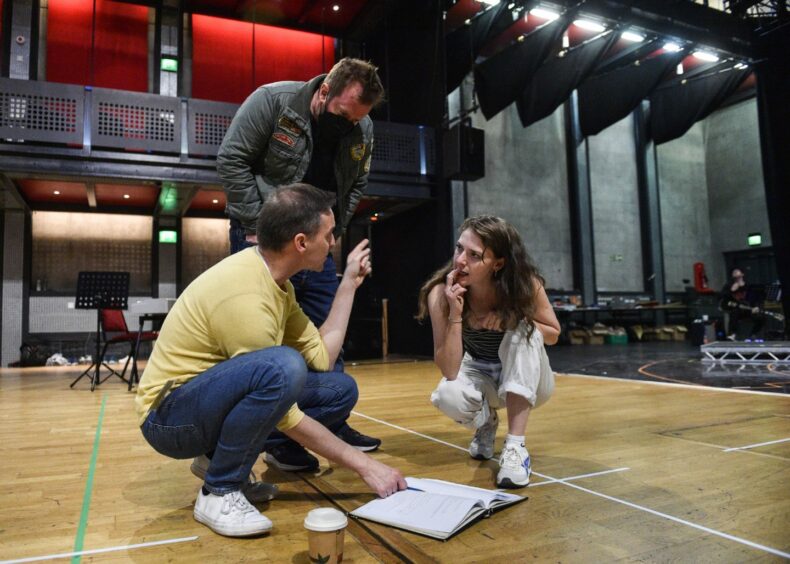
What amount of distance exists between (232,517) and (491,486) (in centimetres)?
78

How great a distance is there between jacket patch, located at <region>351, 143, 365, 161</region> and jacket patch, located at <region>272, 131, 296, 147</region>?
0.85 feet

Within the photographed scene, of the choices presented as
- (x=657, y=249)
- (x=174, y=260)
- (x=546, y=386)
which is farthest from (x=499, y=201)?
(x=546, y=386)

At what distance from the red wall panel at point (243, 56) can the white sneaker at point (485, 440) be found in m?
8.72

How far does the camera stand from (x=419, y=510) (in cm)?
134

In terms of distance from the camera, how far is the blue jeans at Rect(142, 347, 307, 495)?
1.24m

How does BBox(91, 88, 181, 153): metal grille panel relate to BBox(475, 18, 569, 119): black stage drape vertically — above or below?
below

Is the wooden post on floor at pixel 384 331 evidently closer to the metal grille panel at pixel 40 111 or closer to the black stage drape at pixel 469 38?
the black stage drape at pixel 469 38

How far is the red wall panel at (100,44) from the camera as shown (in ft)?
28.8

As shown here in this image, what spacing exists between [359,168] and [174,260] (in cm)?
Answer: 834

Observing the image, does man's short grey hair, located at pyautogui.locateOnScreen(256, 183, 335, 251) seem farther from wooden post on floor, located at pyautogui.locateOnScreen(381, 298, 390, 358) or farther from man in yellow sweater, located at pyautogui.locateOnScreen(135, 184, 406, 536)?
wooden post on floor, located at pyautogui.locateOnScreen(381, 298, 390, 358)

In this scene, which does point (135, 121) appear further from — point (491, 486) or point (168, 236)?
point (491, 486)

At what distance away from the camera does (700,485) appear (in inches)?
64.1

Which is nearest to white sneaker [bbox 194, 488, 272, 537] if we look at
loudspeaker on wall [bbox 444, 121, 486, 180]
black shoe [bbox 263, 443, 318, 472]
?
black shoe [bbox 263, 443, 318, 472]

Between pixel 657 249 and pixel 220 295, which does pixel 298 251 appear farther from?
pixel 657 249
